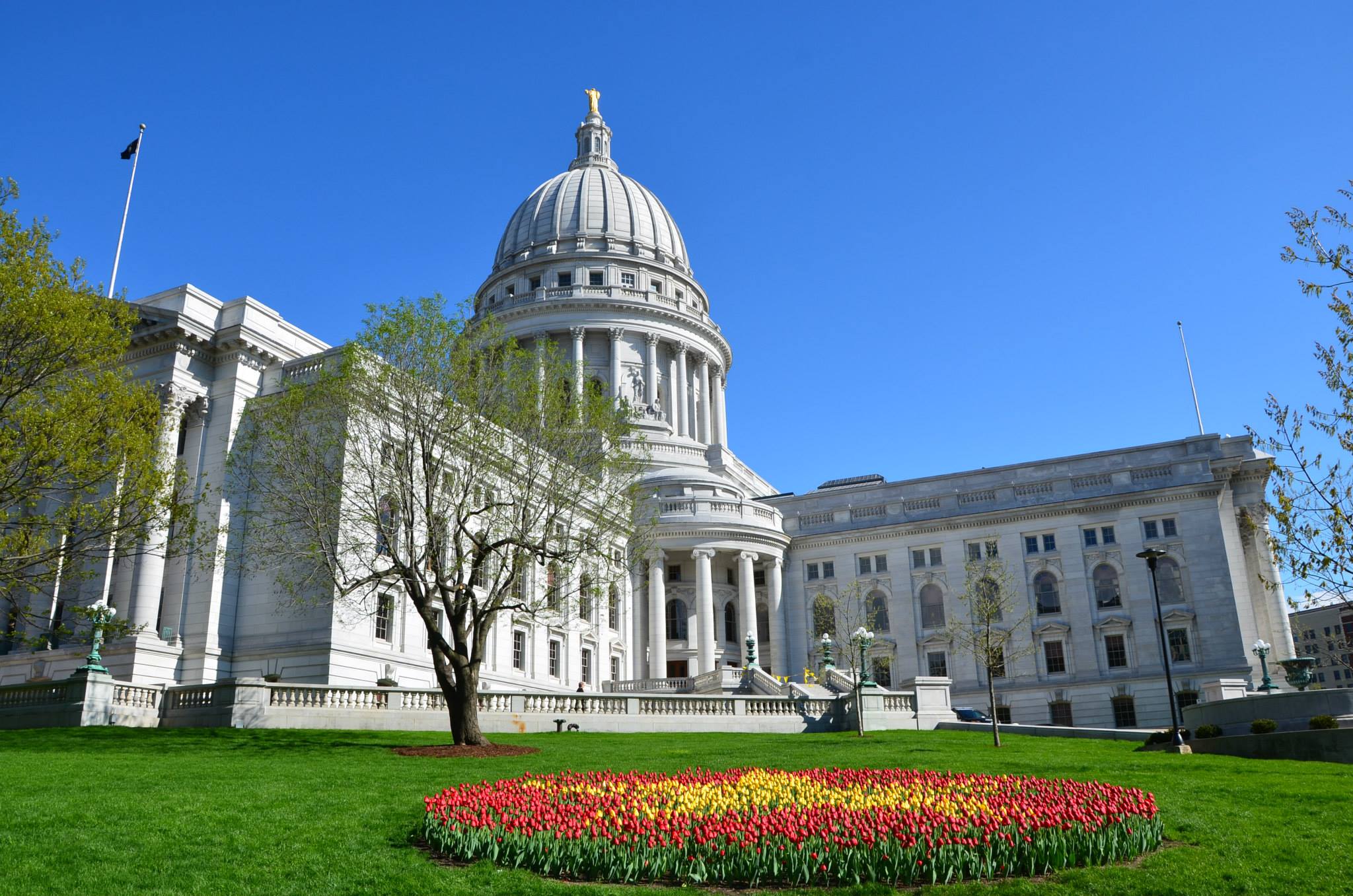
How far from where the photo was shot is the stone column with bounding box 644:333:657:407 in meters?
89.4

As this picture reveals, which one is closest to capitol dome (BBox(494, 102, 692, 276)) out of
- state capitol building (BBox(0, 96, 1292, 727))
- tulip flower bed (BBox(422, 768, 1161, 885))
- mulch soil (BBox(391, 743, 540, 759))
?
state capitol building (BBox(0, 96, 1292, 727))

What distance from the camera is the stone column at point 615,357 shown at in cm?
8881

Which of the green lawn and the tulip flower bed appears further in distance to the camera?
the tulip flower bed

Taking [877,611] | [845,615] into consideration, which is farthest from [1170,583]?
[845,615]

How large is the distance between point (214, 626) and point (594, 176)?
230ft

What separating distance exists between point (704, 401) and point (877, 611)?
1180 inches

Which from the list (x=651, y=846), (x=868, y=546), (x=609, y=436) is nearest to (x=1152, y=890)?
(x=651, y=846)

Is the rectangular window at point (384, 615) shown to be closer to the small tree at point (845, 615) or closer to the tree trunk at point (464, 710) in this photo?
the tree trunk at point (464, 710)

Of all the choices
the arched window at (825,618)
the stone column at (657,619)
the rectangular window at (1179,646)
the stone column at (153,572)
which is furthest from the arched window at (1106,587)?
the stone column at (153,572)

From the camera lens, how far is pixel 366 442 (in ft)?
121

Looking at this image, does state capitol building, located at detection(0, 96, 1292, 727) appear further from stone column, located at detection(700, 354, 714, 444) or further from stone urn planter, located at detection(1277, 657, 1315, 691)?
stone urn planter, located at detection(1277, 657, 1315, 691)

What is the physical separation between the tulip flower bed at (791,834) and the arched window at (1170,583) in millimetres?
53452

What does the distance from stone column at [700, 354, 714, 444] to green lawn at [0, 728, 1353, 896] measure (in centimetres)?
6657

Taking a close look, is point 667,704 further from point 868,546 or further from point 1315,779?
point 868,546
